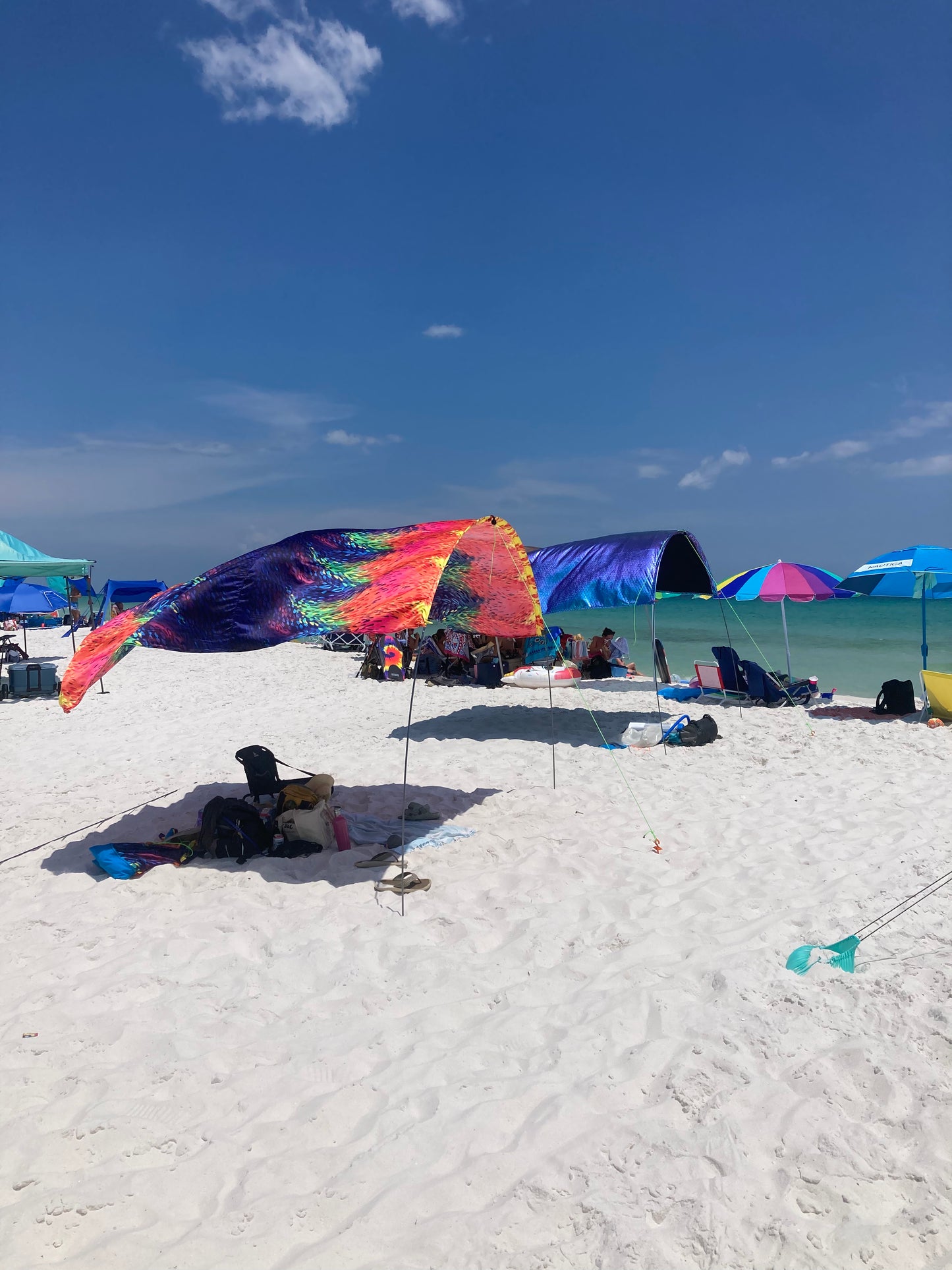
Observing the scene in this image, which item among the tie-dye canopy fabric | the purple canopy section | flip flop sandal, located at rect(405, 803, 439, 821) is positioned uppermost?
the purple canopy section

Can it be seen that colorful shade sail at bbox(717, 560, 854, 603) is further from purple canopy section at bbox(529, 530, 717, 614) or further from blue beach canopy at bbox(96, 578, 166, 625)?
blue beach canopy at bbox(96, 578, 166, 625)

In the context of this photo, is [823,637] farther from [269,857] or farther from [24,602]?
[269,857]

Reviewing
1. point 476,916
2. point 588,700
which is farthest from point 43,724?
point 476,916

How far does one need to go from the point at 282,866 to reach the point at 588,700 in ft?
26.0

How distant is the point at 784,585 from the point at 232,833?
33.7ft

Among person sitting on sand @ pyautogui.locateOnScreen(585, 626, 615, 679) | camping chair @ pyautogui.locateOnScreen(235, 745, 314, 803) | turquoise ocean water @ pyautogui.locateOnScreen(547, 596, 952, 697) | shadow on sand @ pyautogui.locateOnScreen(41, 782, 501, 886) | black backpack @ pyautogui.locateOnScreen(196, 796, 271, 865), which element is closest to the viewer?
shadow on sand @ pyautogui.locateOnScreen(41, 782, 501, 886)

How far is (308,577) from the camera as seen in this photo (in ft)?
20.1

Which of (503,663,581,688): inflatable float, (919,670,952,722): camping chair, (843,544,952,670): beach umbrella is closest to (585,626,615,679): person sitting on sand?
(503,663,581,688): inflatable float

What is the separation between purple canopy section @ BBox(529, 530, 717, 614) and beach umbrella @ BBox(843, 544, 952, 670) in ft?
7.35

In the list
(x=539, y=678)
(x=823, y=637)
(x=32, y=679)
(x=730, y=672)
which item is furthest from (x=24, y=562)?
(x=823, y=637)

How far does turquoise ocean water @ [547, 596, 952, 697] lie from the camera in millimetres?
21875

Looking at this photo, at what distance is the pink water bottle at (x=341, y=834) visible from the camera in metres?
5.87

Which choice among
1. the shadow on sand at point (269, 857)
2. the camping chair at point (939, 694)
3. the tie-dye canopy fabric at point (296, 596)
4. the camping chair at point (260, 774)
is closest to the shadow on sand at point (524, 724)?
the shadow on sand at point (269, 857)

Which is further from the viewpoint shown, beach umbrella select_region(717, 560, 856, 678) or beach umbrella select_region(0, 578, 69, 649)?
beach umbrella select_region(0, 578, 69, 649)
